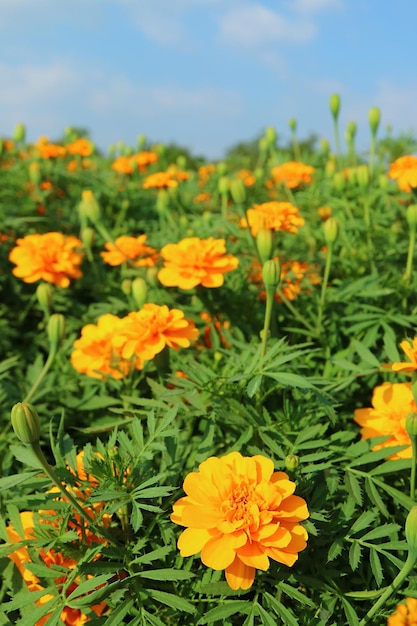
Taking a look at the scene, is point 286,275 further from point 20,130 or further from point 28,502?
point 20,130

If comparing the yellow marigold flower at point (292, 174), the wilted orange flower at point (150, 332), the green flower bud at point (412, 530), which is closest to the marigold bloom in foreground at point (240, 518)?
the green flower bud at point (412, 530)

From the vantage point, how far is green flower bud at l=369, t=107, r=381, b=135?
1.94 m

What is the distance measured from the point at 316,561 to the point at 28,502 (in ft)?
1.46

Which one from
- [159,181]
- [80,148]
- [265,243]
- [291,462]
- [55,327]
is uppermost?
[80,148]

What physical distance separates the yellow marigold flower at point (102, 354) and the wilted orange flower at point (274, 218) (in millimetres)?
381

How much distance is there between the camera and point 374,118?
1.95 meters

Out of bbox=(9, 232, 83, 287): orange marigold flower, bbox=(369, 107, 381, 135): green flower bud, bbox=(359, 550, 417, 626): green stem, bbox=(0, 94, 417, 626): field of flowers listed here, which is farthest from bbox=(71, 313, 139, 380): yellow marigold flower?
bbox=(369, 107, 381, 135): green flower bud

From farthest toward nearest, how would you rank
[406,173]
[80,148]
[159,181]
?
[80,148] → [159,181] → [406,173]

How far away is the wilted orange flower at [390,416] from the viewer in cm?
117

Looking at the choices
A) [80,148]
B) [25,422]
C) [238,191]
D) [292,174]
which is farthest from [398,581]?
[80,148]

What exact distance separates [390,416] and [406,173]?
696 mm

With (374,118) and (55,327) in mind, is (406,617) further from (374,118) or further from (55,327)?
(374,118)

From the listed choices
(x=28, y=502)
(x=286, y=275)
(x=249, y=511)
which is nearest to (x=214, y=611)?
(x=249, y=511)

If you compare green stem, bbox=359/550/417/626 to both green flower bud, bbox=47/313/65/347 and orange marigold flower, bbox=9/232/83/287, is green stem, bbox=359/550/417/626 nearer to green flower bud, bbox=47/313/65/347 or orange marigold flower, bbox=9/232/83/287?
green flower bud, bbox=47/313/65/347
